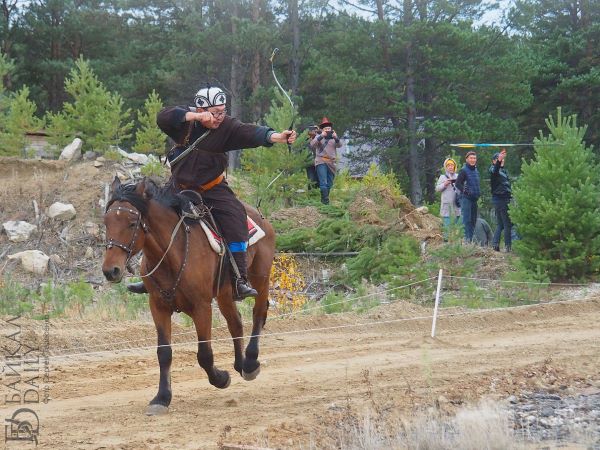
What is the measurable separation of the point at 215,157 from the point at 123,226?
1.75 metres

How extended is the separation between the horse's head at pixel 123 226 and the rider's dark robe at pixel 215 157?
90 cm

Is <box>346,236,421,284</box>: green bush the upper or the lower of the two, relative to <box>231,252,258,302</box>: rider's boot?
lower

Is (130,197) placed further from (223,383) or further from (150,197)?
(223,383)

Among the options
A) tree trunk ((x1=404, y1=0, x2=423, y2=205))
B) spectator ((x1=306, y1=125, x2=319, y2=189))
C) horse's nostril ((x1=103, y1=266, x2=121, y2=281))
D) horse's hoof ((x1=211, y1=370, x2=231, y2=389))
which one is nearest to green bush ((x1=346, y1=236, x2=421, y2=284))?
spectator ((x1=306, y1=125, x2=319, y2=189))

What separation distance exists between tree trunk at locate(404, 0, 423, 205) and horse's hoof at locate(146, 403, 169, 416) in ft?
84.8

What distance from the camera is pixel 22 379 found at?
10000 mm

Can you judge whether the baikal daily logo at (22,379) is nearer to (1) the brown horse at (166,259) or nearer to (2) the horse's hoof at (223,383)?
(1) the brown horse at (166,259)

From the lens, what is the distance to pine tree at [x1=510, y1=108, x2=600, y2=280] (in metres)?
16.8

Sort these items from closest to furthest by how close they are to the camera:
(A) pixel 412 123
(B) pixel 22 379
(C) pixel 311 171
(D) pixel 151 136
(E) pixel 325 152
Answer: (B) pixel 22 379 → (E) pixel 325 152 → (C) pixel 311 171 → (D) pixel 151 136 → (A) pixel 412 123

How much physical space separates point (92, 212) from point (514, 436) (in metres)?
18.5

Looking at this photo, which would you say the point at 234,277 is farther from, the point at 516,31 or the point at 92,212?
the point at 516,31

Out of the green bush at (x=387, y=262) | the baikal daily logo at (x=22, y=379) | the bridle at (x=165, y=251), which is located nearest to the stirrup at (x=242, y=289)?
the bridle at (x=165, y=251)

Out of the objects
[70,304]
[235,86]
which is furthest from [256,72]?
[70,304]

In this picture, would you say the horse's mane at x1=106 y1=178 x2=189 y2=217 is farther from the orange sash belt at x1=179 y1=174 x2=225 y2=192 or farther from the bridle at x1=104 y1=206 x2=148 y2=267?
the orange sash belt at x1=179 y1=174 x2=225 y2=192
